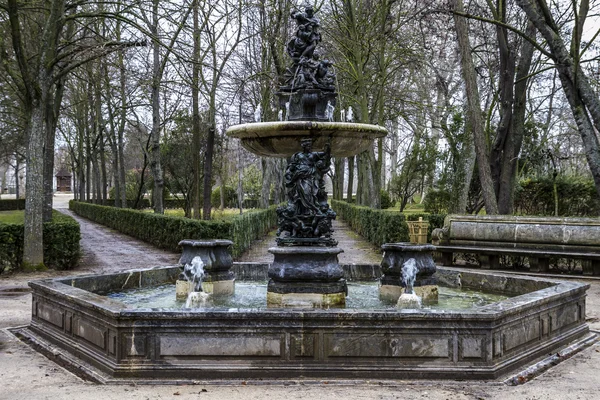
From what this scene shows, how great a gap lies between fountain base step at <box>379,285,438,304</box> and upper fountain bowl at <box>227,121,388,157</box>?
189cm

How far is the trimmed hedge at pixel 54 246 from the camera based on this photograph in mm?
13680

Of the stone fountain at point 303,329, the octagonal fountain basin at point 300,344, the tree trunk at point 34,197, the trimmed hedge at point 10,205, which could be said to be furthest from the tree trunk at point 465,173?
the trimmed hedge at point 10,205

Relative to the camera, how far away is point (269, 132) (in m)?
7.28

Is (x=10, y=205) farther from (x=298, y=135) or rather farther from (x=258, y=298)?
(x=298, y=135)

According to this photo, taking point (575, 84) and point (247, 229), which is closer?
point (575, 84)

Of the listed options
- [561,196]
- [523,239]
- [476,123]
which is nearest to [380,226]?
[476,123]

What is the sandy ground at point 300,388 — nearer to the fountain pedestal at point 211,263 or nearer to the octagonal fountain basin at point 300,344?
the octagonal fountain basin at point 300,344

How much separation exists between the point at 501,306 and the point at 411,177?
2561cm

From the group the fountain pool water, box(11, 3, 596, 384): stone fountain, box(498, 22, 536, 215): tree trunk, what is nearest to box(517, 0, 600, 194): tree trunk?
box(498, 22, 536, 215): tree trunk

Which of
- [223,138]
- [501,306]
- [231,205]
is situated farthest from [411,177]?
[501,306]

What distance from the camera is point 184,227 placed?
56.4ft

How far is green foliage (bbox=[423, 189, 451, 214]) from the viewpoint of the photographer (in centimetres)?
2561

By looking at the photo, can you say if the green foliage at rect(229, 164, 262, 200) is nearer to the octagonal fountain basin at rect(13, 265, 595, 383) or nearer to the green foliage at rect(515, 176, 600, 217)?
the green foliage at rect(515, 176, 600, 217)

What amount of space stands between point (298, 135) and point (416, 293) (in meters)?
2.49
